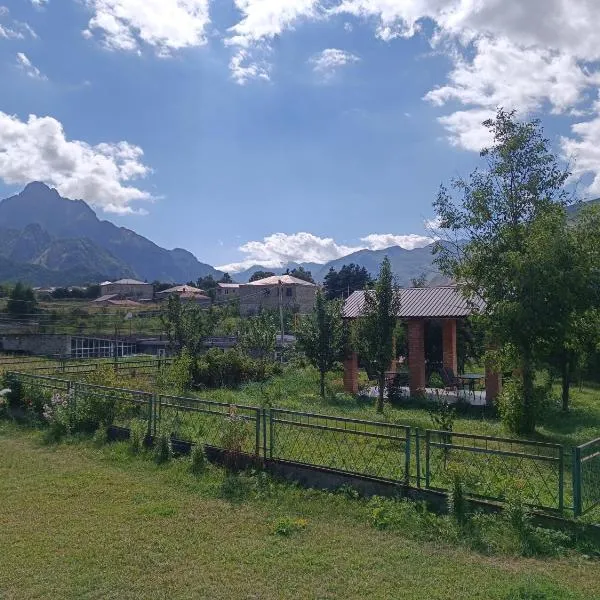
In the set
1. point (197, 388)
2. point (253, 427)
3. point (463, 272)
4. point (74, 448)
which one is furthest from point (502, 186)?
point (197, 388)

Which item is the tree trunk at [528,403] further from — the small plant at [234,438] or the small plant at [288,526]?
the small plant at [288,526]

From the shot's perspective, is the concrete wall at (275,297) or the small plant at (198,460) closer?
the small plant at (198,460)

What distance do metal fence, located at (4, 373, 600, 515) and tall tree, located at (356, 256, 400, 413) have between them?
15.8ft

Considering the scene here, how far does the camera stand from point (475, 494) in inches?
233

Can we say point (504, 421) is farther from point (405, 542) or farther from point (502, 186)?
point (405, 542)

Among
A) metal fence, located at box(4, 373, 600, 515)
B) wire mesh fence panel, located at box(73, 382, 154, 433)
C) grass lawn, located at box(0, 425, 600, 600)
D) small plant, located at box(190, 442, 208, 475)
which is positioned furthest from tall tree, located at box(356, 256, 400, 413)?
grass lawn, located at box(0, 425, 600, 600)

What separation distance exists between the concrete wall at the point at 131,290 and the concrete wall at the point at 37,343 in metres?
63.8

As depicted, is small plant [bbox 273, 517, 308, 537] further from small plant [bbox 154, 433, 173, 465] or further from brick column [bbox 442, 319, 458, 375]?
brick column [bbox 442, 319, 458, 375]

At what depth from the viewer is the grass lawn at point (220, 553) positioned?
4.52m

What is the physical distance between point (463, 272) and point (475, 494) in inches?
277

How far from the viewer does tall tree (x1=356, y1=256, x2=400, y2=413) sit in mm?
Answer: 15617

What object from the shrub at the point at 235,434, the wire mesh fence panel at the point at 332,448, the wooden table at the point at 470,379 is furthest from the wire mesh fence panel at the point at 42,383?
the wooden table at the point at 470,379

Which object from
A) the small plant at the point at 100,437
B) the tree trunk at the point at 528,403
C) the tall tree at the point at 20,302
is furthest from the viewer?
the tall tree at the point at 20,302

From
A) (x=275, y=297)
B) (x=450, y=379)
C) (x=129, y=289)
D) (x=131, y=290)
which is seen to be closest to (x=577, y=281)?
(x=450, y=379)
